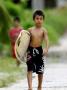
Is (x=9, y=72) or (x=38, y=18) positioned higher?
(x=38, y=18)

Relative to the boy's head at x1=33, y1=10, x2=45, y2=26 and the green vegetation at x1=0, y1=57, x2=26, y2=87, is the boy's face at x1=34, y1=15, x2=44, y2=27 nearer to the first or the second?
the boy's head at x1=33, y1=10, x2=45, y2=26

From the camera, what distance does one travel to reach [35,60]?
11305mm

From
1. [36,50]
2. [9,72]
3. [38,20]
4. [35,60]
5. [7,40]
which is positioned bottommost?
[7,40]

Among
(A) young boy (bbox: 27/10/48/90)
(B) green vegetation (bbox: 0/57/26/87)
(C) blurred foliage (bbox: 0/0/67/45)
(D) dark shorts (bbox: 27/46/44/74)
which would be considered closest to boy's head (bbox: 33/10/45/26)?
(A) young boy (bbox: 27/10/48/90)

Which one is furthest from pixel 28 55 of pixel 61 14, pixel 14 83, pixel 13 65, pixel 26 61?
pixel 61 14

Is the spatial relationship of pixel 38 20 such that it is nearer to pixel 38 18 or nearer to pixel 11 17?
pixel 38 18

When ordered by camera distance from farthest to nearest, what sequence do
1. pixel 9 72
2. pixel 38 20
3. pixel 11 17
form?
pixel 11 17 → pixel 9 72 → pixel 38 20

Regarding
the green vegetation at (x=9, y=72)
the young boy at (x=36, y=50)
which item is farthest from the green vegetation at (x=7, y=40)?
the young boy at (x=36, y=50)

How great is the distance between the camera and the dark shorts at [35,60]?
11.2 metres

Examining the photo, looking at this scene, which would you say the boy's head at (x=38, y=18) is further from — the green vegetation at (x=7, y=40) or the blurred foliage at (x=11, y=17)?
the blurred foliage at (x=11, y=17)

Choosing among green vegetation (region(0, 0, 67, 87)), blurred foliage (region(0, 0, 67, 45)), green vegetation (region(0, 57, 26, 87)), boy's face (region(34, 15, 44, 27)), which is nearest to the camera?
boy's face (region(34, 15, 44, 27))

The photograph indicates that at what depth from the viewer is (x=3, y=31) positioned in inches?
880

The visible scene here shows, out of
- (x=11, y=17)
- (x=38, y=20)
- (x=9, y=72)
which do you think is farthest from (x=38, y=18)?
(x=11, y=17)

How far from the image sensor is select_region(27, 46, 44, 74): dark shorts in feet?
36.9
